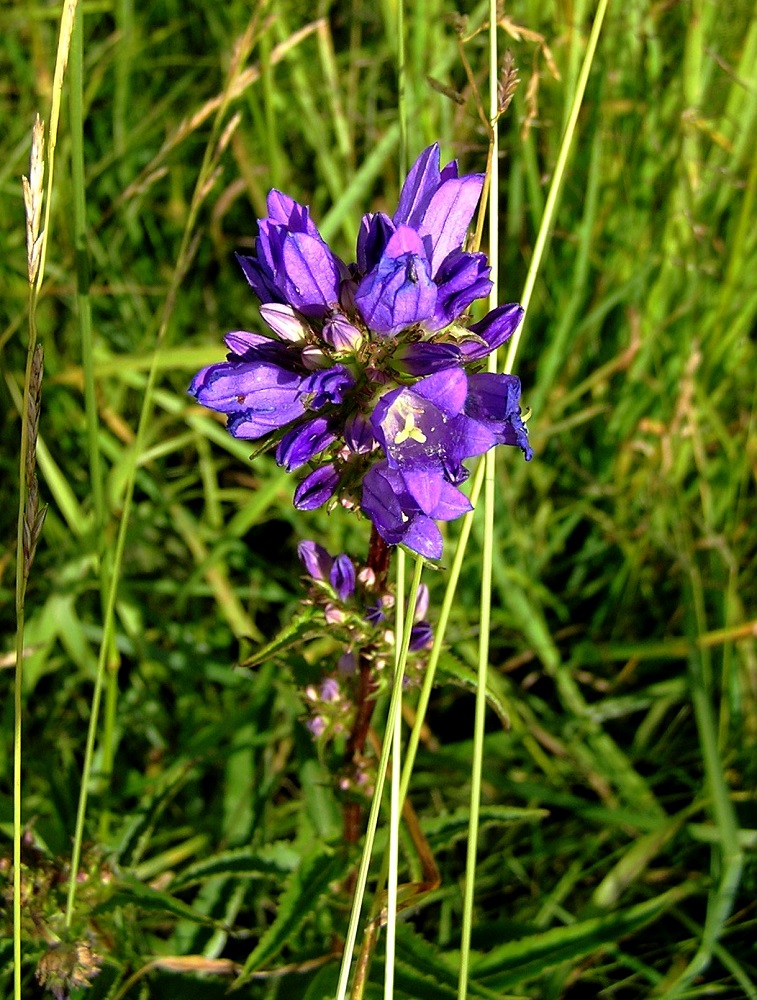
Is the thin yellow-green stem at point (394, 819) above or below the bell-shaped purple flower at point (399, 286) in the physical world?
below

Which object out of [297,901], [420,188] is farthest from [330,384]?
[297,901]

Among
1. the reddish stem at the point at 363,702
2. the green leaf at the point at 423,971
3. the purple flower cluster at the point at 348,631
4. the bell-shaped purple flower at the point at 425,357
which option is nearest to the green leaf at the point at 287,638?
the purple flower cluster at the point at 348,631

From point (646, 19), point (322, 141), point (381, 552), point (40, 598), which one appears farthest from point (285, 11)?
point (381, 552)

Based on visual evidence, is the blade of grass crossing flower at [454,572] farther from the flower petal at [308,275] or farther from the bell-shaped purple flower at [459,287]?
the flower petal at [308,275]

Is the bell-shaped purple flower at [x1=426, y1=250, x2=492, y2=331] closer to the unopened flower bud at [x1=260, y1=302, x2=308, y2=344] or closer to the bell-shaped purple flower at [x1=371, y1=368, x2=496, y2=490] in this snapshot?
the bell-shaped purple flower at [x1=371, y1=368, x2=496, y2=490]

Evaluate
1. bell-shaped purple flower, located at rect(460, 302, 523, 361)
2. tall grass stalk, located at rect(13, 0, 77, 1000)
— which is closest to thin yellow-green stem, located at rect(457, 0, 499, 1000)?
bell-shaped purple flower, located at rect(460, 302, 523, 361)

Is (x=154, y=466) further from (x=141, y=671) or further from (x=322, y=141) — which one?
(x=322, y=141)

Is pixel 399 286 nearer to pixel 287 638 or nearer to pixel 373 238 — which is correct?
pixel 373 238

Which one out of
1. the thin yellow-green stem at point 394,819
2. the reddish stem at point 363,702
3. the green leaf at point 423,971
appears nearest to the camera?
the thin yellow-green stem at point 394,819
